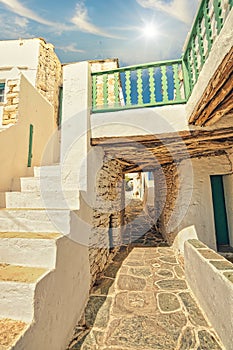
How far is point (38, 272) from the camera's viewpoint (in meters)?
1.82

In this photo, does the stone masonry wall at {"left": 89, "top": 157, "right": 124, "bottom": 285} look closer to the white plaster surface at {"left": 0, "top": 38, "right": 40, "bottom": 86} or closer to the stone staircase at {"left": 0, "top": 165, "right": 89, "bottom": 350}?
the stone staircase at {"left": 0, "top": 165, "right": 89, "bottom": 350}

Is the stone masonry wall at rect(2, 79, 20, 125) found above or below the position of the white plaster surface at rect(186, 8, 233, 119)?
above

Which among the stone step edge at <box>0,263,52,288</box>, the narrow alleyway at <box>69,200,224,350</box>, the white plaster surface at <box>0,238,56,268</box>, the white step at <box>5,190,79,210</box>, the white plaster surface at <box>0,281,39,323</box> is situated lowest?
the narrow alleyway at <box>69,200,224,350</box>

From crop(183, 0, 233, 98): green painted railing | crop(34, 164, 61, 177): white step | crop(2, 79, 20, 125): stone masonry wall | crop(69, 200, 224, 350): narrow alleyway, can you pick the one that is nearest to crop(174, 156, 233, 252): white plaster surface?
crop(69, 200, 224, 350): narrow alleyway

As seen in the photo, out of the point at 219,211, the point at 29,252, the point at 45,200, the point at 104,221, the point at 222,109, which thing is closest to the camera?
the point at 29,252

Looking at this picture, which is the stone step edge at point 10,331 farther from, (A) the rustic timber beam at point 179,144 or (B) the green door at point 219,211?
(B) the green door at point 219,211

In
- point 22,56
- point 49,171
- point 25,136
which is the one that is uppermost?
point 22,56

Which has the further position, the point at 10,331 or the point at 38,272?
the point at 38,272

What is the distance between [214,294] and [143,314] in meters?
1.15

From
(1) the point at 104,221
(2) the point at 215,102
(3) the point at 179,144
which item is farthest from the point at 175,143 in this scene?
(1) the point at 104,221

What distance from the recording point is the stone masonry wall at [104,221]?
3.77 metres

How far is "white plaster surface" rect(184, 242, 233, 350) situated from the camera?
208 centimetres

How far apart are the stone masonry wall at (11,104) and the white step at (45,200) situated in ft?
7.74

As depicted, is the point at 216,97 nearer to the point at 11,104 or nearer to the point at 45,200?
the point at 45,200
